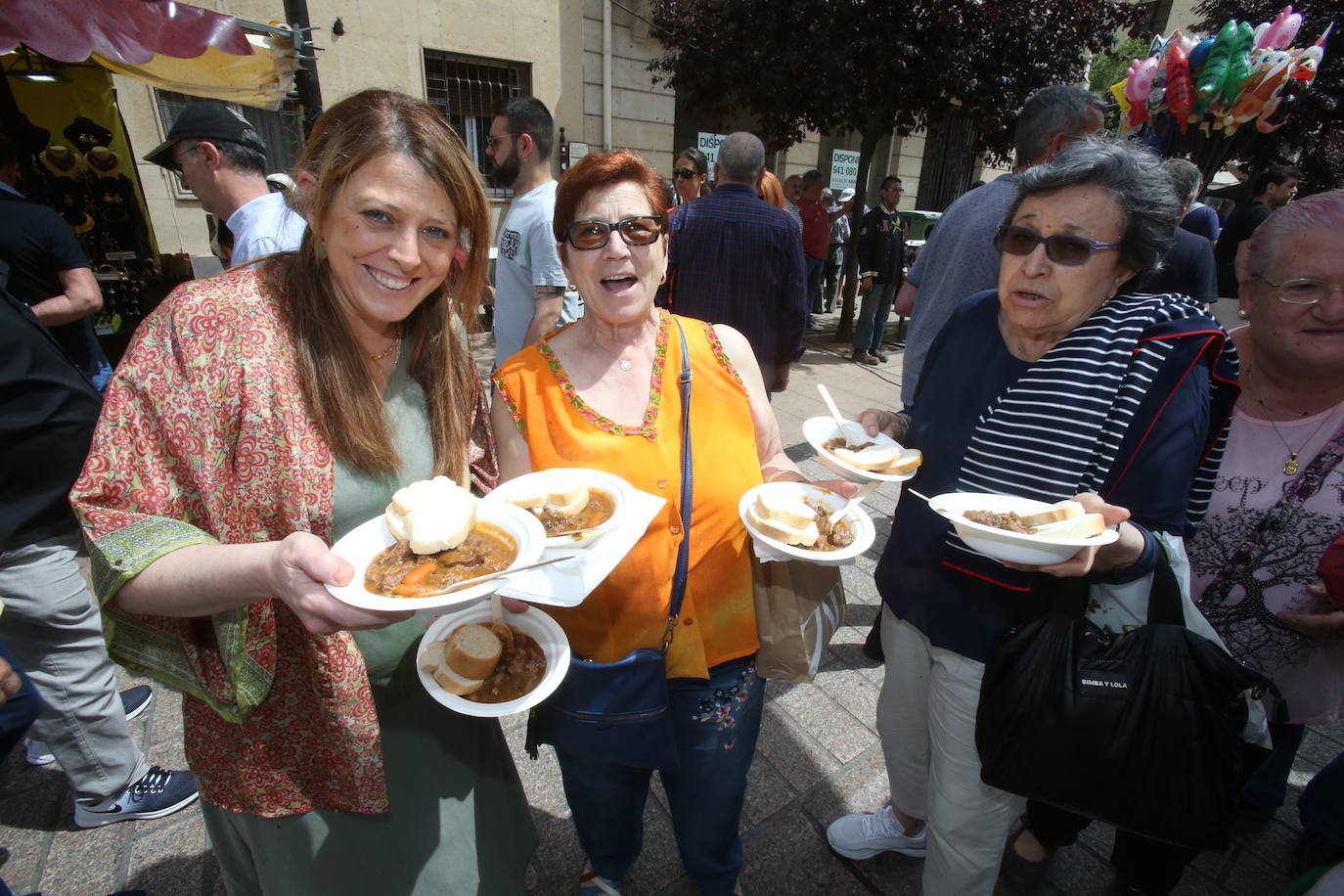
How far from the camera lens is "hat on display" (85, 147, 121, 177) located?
6738 millimetres

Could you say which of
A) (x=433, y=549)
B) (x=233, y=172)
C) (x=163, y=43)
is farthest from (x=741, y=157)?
(x=163, y=43)

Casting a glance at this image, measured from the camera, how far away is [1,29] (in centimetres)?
359

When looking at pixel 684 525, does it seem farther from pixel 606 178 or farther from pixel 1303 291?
pixel 1303 291

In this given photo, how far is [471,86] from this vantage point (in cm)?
1062

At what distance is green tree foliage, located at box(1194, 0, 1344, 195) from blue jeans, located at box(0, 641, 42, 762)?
22.2 m

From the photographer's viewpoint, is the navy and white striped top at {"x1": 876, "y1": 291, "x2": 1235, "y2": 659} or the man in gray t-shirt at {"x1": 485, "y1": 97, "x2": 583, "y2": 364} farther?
the man in gray t-shirt at {"x1": 485, "y1": 97, "x2": 583, "y2": 364}

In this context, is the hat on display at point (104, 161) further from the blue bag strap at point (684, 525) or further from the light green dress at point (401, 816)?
the blue bag strap at point (684, 525)

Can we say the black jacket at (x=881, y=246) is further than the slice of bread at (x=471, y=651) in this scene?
Yes

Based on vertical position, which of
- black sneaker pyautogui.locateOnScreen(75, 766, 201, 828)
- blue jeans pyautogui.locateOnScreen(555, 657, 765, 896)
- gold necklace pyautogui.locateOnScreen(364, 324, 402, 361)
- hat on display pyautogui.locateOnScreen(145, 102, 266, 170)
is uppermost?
hat on display pyautogui.locateOnScreen(145, 102, 266, 170)

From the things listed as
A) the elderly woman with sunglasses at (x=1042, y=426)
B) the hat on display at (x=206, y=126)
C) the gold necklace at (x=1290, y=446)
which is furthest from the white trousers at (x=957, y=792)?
the hat on display at (x=206, y=126)

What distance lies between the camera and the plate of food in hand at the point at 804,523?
5.28 feet

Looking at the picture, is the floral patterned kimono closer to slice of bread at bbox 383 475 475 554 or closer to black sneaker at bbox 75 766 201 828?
slice of bread at bbox 383 475 475 554

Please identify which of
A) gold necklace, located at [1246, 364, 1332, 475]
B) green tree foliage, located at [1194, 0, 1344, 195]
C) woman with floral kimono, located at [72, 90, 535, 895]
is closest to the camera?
woman with floral kimono, located at [72, 90, 535, 895]

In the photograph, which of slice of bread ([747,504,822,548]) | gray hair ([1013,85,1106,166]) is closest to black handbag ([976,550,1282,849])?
slice of bread ([747,504,822,548])
